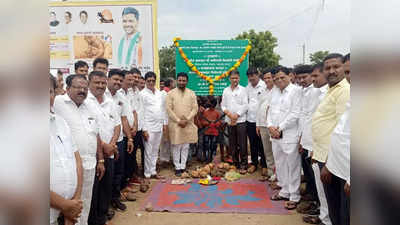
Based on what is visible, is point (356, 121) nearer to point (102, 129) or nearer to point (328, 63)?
point (328, 63)

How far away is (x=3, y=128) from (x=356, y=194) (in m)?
0.86

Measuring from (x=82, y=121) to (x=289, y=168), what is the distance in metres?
2.31

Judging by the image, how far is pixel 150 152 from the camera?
459 cm

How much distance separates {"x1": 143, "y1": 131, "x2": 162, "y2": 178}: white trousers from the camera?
4574mm

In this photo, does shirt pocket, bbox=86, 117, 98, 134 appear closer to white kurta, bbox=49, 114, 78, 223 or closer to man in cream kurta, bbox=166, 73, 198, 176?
white kurta, bbox=49, 114, 78, 223

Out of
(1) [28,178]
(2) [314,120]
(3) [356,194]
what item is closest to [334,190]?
(2) [314,120]

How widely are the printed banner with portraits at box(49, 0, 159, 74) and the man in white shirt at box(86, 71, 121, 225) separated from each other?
2625 millimetres

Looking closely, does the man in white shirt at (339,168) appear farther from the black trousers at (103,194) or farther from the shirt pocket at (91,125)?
the black trousers at (103,194)

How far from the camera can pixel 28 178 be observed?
0.67 metres

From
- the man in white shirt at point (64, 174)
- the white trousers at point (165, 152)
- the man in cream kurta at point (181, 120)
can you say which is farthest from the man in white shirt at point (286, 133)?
the man in white shirt at point (64, 174)

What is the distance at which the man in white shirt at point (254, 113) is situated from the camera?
485 centimetres

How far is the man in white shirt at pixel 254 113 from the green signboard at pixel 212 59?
61 cm

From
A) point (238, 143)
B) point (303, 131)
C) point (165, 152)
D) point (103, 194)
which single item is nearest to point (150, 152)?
point (165, 152)

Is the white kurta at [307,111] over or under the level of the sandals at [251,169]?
over
